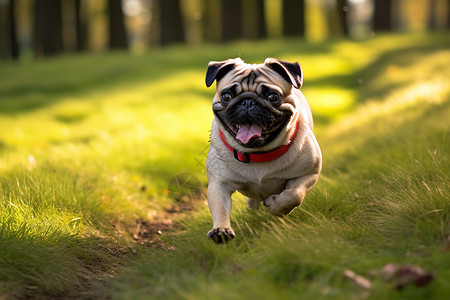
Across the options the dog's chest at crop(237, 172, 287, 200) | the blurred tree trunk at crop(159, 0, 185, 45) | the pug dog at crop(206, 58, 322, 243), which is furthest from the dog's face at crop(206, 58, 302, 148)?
the blurred tree trunk at crop(159, 0, 185, 45)

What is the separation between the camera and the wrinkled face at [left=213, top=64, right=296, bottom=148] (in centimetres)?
412

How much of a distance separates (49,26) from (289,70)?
25040 millimetres

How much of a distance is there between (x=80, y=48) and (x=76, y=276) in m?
29.9

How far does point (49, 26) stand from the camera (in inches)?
1056

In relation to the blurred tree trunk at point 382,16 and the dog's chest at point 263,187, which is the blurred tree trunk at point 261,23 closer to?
the blurred tree trunk at point 382,16

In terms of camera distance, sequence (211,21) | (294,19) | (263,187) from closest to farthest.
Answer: (263,187), (294,19), (211,21)

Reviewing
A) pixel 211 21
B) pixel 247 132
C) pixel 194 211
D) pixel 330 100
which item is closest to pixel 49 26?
pixel 211 21

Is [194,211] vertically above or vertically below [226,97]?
below

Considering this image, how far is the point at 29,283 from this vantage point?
379 cm

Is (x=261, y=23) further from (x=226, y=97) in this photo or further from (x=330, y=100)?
(x=226, y=97)

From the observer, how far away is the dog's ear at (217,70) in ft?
14.5

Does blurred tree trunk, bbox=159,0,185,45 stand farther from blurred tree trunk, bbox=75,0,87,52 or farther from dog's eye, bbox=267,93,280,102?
dog's eye, bbox=267,93,280,102

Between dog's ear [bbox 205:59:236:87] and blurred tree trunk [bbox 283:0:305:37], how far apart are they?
22661mm

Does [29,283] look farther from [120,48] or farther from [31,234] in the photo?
[120,48]
